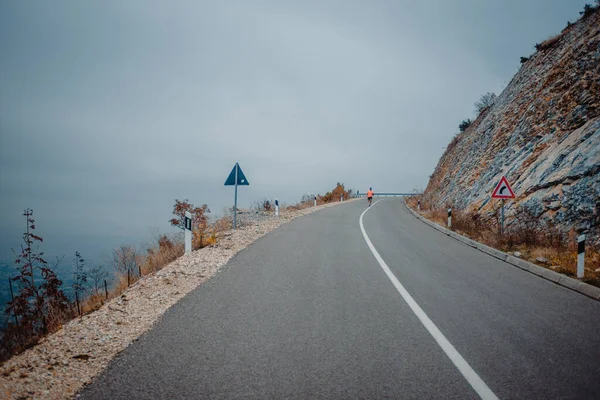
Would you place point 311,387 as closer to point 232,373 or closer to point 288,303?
point 232,373

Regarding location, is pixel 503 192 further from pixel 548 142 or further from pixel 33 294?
pixel 33 294

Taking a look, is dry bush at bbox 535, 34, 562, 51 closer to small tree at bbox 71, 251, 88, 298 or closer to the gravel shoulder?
the gravel shoulder

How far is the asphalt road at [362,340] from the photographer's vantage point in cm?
293

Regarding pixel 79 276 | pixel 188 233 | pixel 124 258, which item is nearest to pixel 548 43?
pixel 188 233

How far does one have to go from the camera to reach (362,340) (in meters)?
3.86

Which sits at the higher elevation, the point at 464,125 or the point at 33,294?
the point at 464,125

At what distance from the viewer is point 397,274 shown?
6988 mm

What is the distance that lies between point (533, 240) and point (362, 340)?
8371mm

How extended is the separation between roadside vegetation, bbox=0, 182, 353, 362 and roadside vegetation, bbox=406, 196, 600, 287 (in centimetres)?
936

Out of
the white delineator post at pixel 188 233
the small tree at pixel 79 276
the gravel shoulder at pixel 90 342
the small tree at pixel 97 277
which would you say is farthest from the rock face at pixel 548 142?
the small tree at pixel 79 276

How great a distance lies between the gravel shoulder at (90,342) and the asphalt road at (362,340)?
10.1 inches

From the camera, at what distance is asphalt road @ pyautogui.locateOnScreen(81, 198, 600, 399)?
9.62ft

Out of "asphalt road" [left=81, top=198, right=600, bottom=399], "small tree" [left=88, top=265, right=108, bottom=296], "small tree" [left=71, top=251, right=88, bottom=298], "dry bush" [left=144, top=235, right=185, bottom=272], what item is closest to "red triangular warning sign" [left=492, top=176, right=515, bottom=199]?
"asphalt road" [left=81, top=198, right=600, bottom=399]

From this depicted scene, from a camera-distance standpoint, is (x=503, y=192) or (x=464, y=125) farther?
(x=464, y=125)
